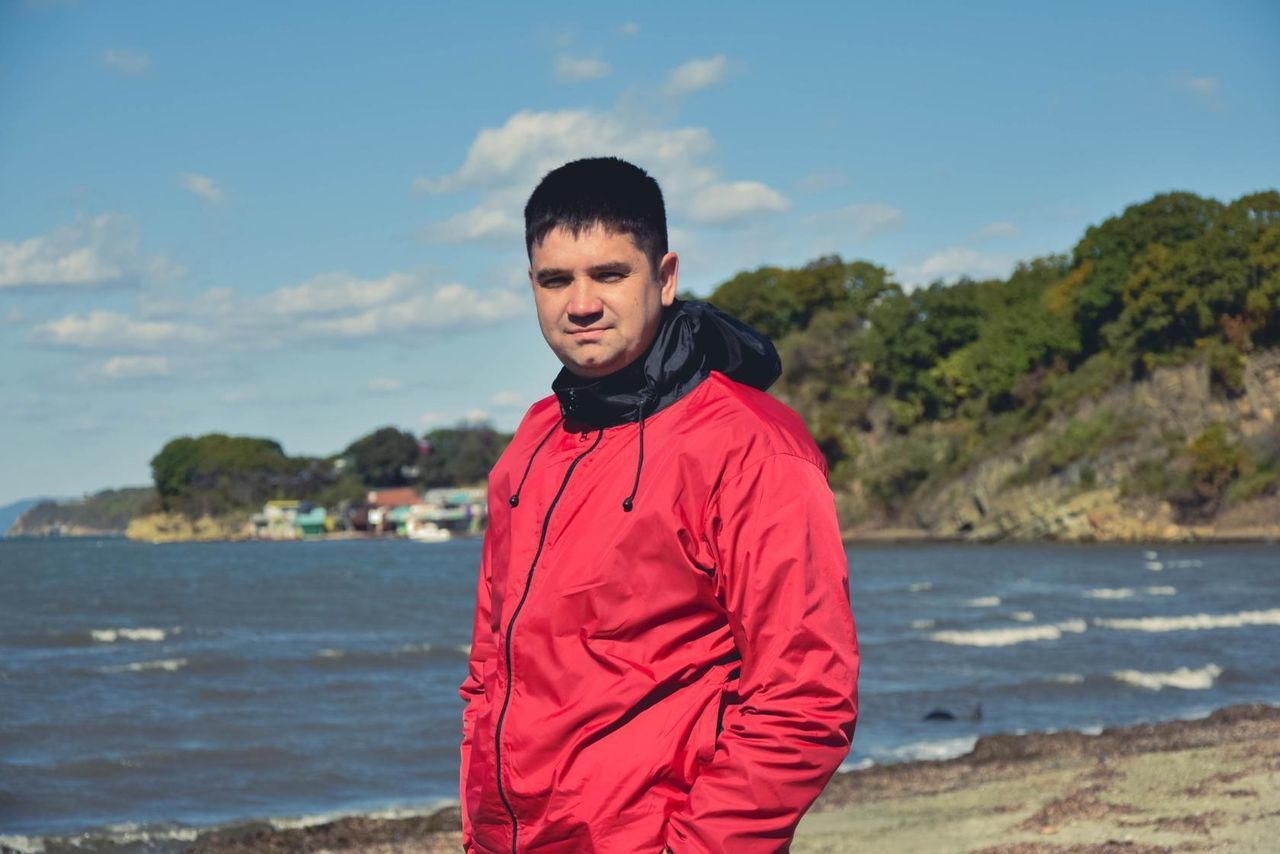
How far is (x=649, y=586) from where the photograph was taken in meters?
2.38

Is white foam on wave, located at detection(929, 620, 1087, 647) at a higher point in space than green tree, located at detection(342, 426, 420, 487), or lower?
lower

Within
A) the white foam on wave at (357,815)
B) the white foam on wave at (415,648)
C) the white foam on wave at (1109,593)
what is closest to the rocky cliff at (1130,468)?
the white foam on wave at (1109,593)

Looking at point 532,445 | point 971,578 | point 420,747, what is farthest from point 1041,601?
point 532,445

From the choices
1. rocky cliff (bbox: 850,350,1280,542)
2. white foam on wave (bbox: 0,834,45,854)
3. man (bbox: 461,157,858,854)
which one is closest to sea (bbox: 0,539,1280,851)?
white foam on wave (bbox: 0,834,45,854)

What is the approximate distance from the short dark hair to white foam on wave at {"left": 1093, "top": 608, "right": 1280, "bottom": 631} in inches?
1019

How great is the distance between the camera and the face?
252 centimetres

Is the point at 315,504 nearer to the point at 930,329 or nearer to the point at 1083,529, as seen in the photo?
the point at 930,329

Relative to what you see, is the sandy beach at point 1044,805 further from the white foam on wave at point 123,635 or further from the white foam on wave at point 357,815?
the white foam on wave at point 123,635

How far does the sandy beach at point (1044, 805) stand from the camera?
765cm

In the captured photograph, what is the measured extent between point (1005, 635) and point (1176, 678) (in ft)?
24.6

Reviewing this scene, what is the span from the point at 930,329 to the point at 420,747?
79.6m

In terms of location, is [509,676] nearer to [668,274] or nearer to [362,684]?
[668,274]

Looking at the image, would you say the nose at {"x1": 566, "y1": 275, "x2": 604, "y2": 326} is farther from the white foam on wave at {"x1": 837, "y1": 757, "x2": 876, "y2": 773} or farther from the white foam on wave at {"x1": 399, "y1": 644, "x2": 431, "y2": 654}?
the white foam on wave at {"x1": 399, "y1": 644, "x2": 431, "y2": 654}

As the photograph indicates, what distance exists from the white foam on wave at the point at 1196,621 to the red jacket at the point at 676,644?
25884mm
